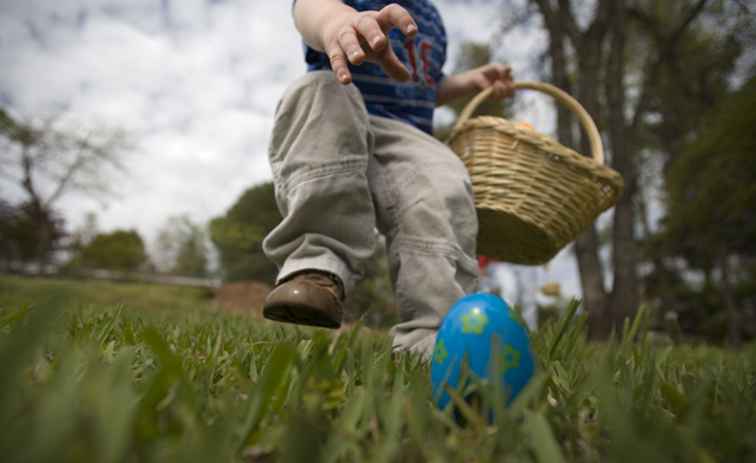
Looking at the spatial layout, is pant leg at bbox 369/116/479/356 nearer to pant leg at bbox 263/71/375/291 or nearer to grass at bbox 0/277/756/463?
pant leg at bbox 263/71/375/291

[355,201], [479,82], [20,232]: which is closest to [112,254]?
[20,232]

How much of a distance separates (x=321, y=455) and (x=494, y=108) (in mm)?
7718

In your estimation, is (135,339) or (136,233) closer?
Answer: (135,339)

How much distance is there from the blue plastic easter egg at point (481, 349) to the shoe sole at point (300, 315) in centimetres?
50

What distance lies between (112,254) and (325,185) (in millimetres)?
25739

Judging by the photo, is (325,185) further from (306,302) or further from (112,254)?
(112,254)

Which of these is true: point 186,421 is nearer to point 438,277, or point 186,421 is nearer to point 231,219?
point 438,277

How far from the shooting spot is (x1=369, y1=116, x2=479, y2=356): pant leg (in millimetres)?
1472

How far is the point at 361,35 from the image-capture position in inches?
43.9

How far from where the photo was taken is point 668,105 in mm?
9055

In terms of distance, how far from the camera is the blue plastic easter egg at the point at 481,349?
2.33 ft

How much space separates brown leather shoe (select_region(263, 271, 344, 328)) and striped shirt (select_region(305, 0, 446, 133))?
0.74 meters

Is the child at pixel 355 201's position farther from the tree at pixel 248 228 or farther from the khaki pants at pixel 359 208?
the tree at pixel 248 228

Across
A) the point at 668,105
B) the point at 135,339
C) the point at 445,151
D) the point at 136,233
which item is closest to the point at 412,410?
the point at 135,339
